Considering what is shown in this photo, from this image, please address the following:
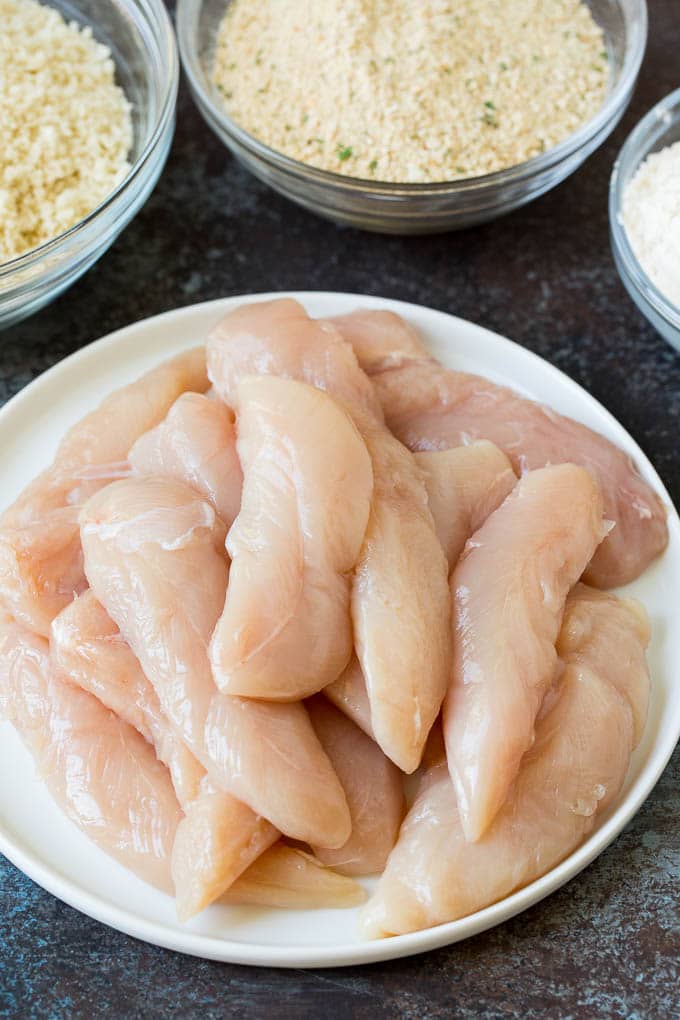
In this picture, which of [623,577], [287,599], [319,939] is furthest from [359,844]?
[623,577]

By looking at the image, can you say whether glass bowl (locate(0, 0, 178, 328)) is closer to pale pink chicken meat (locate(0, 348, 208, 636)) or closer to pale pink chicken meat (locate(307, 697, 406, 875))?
pale pink chicken meat (locate(0, 348, 208, 636))

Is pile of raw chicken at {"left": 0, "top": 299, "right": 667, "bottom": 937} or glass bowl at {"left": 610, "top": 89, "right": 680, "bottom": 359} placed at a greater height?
glass bowl at {"left": 610, "top": 89, "right": 680, "bottom": 359}

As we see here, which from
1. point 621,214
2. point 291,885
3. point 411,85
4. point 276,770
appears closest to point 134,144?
point 411,85

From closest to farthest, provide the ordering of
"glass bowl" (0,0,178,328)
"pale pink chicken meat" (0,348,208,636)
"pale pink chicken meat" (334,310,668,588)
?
"pale pink chicken meat" (0,348,208,636), "pale pink chicken meat" (334,310,668,588), "glass bowl" (0,0,178,328)

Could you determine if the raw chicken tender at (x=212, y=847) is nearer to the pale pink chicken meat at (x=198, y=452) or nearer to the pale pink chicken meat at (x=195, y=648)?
the pale pink chicken meat at (x=195, y=648)

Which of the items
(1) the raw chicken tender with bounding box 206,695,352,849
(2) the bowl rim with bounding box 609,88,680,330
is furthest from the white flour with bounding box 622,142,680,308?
(1) the raw chicken tender with bounding box 206,695,352,849

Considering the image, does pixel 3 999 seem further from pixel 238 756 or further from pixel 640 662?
pixel 640 662
